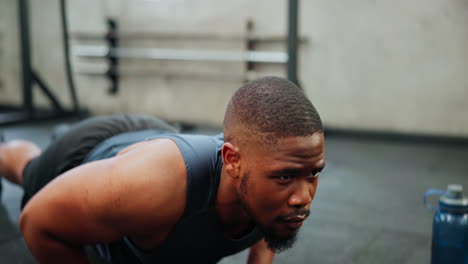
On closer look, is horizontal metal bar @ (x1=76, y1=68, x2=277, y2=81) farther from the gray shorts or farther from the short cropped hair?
the short cropped hair

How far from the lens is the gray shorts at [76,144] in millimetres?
1599

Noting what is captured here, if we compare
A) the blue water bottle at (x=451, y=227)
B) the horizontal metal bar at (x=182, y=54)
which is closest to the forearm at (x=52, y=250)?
the blue water bottle at (x=451, y=227)

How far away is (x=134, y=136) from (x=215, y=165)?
48cm

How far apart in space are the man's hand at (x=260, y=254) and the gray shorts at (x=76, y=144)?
0.53 metres

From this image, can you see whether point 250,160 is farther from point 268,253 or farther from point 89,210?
point 268,253

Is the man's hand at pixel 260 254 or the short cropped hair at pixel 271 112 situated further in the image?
the man's hand at pixel 260 254

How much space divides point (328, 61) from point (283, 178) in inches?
133

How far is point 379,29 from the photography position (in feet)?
13.2

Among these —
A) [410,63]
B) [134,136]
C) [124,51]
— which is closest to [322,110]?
[410,63]

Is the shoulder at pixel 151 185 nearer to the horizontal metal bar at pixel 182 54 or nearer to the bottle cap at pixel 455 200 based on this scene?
the bottle cap at pixel 455 200

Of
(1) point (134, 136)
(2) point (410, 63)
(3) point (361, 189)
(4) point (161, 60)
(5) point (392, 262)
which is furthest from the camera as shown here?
(4) point (161, 60)

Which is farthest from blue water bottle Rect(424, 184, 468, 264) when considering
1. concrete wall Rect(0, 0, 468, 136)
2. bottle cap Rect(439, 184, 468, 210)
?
concrete wall Rect(0, 0, 468, 136)

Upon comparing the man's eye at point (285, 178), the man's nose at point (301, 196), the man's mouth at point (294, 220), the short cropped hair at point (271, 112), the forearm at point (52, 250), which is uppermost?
the short cropped hair at point (271, 112)

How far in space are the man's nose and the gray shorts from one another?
79 cm
